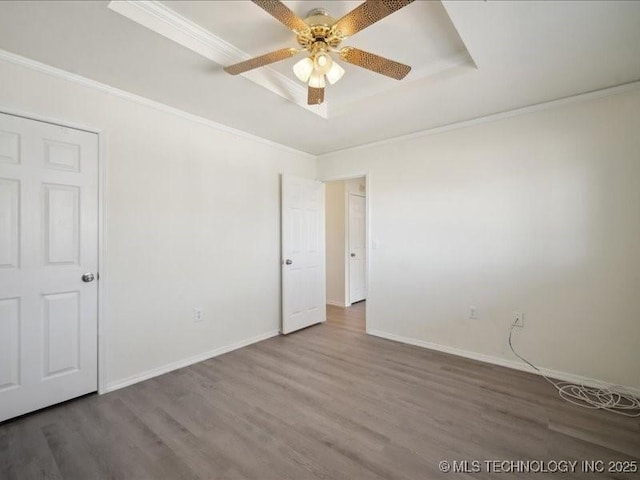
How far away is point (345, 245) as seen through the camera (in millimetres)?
5398

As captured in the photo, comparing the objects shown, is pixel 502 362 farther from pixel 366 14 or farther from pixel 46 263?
pixel 46 263

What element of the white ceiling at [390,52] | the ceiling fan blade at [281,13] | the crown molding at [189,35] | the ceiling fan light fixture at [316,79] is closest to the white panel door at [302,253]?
the white ceiling at [390,52]

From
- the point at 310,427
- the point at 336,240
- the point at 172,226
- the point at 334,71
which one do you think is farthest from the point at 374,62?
the point at 336,240

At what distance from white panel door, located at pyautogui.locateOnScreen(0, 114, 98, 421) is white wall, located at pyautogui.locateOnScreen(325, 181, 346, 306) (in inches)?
146

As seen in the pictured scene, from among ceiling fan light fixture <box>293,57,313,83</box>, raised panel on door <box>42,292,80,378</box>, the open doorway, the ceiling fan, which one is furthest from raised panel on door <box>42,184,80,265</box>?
the open doorway

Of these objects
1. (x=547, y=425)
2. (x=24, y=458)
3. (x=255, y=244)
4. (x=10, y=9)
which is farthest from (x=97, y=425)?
(x=547, y=425)

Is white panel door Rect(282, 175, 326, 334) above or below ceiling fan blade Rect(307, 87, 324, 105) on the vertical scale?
below

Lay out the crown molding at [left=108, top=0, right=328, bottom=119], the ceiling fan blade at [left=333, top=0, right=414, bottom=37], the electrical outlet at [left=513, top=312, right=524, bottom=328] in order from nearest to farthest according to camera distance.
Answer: the ceiling fan blade at [left=333, top=0, right=414, bottom=37] < the crown molding at [left=108, top=0, right=328, bottom=119] < the electrical outlet at [left=513, top=312, right=524, bottom=328]

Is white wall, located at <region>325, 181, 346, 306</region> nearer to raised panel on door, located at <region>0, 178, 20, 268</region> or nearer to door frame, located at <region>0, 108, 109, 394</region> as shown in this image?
door frame, located at <region>0, 108, 109, 394</region>

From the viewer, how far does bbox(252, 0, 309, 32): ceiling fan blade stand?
4.42 ft

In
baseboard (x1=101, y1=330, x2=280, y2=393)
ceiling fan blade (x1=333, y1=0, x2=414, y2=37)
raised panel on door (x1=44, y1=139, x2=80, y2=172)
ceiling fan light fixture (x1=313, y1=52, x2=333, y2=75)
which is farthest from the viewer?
baseboard (x1=101, y1=330, x2=280, y2=393)

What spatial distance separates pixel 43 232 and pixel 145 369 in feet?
4.38

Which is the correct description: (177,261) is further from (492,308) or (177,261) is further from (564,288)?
(564,288)

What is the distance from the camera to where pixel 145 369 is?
2629 millimetres
